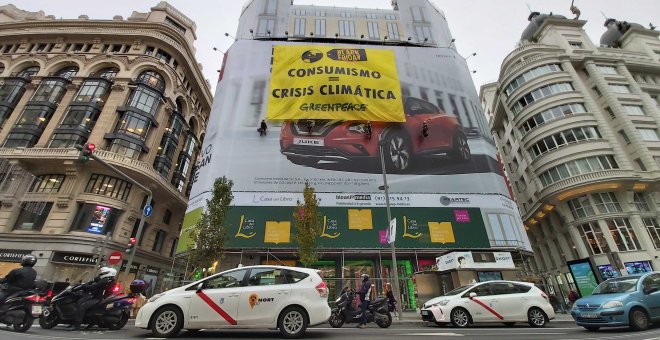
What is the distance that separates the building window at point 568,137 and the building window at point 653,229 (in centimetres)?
899

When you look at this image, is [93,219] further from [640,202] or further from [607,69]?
[607,69]

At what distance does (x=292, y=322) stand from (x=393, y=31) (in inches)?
1384

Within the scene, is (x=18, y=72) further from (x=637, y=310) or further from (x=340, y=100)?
(x=637, y=310)

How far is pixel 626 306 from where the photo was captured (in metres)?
8.55

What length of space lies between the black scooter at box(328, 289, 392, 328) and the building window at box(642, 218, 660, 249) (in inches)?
1248

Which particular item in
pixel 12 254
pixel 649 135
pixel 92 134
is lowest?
pixel 12 254

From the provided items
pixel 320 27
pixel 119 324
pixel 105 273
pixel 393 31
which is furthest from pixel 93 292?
pixel 393 31

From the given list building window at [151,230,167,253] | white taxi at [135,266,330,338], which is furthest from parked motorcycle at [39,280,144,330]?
building window at [151,230,167,253]

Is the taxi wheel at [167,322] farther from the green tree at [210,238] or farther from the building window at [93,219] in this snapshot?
the building window at [93,219]

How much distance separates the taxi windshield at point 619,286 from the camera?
9.27 metres

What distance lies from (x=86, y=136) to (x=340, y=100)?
2665 cm

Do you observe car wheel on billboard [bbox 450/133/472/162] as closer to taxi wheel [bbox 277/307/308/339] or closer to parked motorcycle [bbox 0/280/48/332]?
taxi wheel [bbox 277/307/308/339]

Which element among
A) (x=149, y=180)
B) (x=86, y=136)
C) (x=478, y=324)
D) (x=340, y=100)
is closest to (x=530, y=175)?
(x=340, y=100)

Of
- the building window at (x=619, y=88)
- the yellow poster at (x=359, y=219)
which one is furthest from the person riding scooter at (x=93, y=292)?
the building window at (x=619, y=88)
